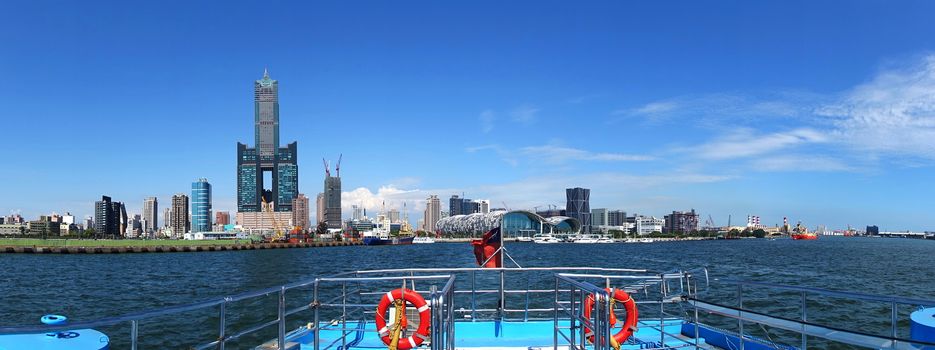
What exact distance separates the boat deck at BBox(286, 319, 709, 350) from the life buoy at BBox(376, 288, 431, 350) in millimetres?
2467

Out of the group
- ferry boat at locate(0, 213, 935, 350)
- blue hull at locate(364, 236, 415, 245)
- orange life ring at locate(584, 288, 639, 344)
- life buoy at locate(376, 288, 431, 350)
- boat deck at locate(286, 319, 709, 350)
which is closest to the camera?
ferry boat at locate(0, 213, 935, 350)

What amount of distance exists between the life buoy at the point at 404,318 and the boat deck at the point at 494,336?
2467 millimetres

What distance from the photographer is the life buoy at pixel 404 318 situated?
21.0ft

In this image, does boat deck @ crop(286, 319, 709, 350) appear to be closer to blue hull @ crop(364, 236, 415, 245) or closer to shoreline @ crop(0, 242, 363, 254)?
shoreline @ crop(0, 242, 363, 254)

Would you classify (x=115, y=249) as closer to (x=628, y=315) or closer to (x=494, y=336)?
(x=494, y=336)

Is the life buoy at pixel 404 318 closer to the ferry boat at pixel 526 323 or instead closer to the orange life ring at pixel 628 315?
the ferry boat at pixel 526 323

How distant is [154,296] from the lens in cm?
3406

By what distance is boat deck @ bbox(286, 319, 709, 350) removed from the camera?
9.59m

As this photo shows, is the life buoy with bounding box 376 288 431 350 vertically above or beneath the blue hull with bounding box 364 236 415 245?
above

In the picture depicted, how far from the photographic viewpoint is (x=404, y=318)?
6855mm

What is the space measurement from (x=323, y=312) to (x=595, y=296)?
63.7 feet

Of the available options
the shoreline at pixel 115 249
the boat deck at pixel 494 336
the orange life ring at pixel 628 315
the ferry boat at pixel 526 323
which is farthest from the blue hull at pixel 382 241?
the orange life ring at pixel 628 315

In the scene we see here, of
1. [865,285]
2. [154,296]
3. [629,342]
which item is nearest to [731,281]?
[629,342]

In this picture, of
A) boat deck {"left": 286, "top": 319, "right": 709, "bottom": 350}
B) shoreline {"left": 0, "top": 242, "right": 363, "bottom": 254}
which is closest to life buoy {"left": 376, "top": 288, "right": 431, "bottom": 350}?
boat deck {"left": 286, "top": 319, "right": 709, "bottom": 350}
